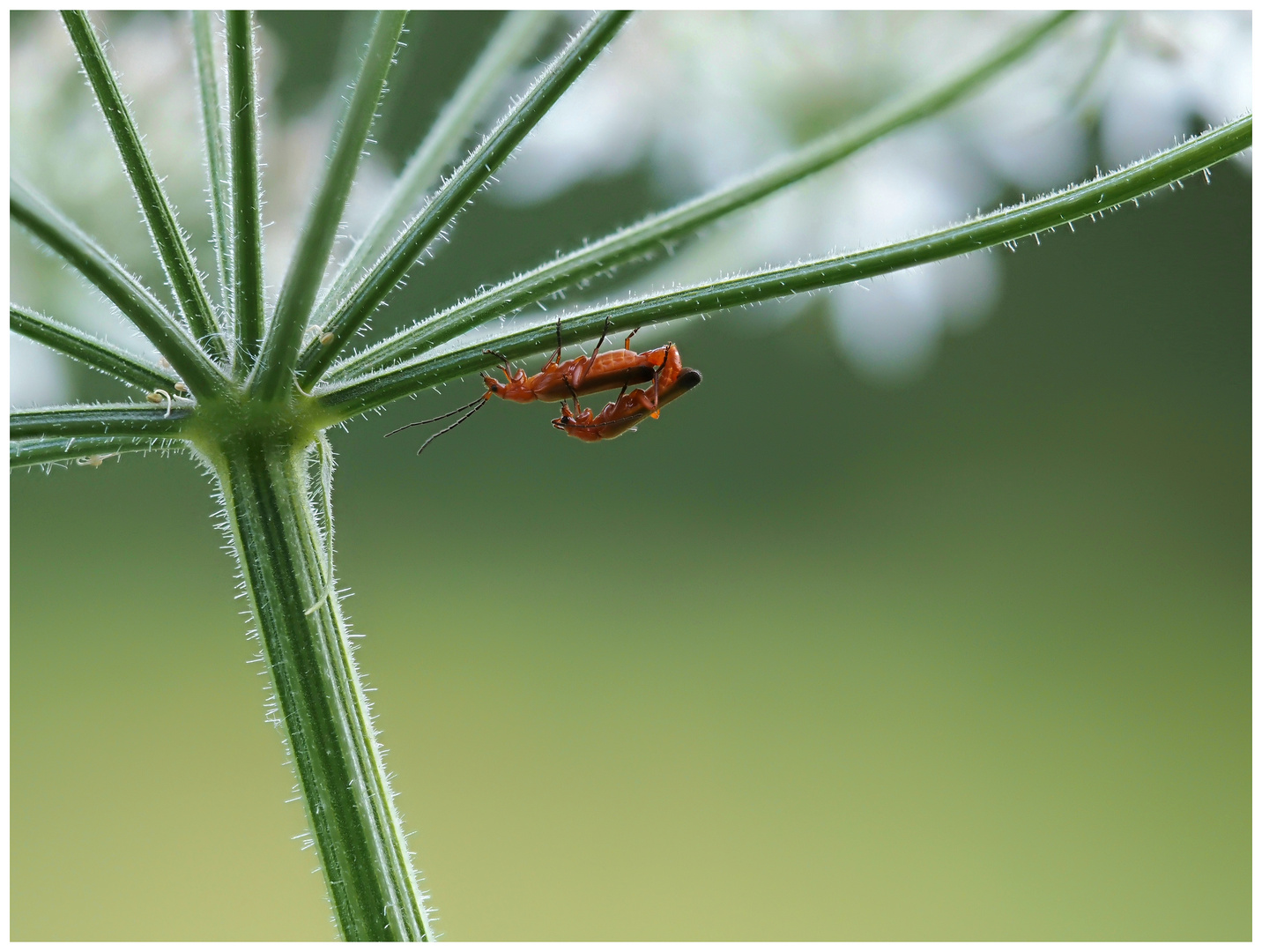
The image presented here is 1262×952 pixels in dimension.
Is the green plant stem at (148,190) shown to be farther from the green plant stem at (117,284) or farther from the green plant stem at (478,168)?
the green plant stem at (478,168)

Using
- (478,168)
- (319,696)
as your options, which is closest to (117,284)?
(478,168)

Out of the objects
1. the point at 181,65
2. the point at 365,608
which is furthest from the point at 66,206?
the point at 365,608

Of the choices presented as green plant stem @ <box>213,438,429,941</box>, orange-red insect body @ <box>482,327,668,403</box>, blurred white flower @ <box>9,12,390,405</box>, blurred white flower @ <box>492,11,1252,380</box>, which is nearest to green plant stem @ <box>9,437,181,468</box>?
green plant stem @ <box>213,438,429,941</box>

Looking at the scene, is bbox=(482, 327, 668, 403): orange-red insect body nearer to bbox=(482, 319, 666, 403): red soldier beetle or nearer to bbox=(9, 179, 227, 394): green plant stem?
bbox=(482, 319, 666, 403): red soldier beetle

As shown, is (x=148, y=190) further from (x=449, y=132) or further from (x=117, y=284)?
(x=449, y=132)

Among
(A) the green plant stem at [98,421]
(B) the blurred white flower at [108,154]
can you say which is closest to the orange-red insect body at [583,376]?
(A) the green plant stem at [98,421]

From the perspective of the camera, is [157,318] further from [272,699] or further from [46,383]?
[46,383]
